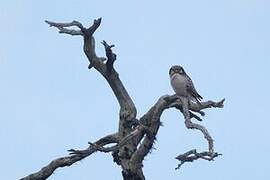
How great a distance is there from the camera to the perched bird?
15.6 m

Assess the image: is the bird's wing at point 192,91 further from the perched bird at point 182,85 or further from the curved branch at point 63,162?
the curved branch at point 63,162

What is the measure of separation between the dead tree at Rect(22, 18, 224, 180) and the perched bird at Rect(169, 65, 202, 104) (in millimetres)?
708

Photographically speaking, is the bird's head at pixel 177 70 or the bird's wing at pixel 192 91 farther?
the bird's head at pixel 177 70

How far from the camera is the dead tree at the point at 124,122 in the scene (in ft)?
48.2

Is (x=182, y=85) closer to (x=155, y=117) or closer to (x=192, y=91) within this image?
(x=192, y=91)

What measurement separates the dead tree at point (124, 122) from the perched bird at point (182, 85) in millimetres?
708

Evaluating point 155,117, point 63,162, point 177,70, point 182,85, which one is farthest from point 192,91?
point 63,162

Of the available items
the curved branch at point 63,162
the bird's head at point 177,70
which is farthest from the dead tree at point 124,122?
the bird's head at point 177,70

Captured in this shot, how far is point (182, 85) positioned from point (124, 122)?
125cm

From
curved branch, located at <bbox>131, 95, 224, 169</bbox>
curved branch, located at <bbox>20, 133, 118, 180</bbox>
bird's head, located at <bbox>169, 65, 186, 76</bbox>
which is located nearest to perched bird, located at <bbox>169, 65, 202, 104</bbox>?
bird's head, located at <bbox>169, 65, 186, 76</bbox>

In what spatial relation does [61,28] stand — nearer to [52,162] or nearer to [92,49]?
[92,49]

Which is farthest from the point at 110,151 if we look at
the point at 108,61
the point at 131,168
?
the point at 108,61

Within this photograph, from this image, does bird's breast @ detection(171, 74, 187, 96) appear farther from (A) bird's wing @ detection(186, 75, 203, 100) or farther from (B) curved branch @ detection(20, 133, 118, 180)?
(B) curved branch @ detection(20, 133, 118, 180)

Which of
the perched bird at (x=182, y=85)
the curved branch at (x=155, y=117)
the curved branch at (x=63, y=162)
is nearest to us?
the curved branch at (x=155, y=117)
